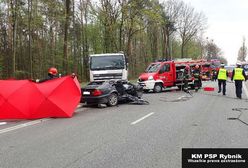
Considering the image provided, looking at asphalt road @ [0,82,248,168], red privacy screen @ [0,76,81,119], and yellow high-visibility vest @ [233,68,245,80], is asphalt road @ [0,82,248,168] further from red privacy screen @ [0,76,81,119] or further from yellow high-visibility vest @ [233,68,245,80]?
yellow high-visibility vest @ [233,68,245,80]

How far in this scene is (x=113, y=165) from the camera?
594cm

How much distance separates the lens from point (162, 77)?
24.1 meters

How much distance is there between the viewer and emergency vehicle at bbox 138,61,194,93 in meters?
23.8

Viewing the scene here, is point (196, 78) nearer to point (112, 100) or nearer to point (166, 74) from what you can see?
point (166, 74)

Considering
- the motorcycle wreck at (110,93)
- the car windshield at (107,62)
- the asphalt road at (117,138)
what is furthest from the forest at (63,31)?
the asphalt road at (117,138)

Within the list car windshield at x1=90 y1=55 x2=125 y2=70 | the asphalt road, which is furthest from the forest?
the asphalt road

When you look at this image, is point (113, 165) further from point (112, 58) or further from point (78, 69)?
point (78, 69)

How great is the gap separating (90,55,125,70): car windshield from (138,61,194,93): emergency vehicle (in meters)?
2.80

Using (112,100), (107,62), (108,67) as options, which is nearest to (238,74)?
(112,100)

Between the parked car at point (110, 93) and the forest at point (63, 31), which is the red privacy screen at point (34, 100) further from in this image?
the forest at point (63, 31)

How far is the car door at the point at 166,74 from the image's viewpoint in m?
24.1

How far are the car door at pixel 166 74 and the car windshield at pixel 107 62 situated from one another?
343 centimetres

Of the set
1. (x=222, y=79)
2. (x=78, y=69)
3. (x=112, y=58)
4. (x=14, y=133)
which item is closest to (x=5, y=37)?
(x=78, y=69)

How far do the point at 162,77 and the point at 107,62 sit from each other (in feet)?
14.5
